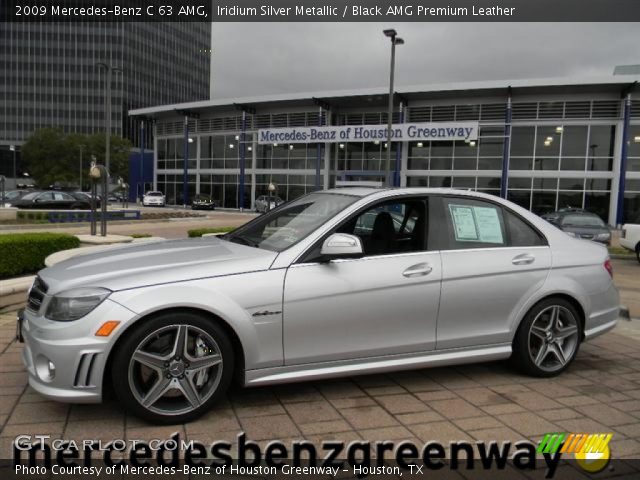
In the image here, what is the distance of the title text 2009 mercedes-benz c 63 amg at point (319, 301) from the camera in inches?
129

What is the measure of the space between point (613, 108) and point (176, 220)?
25.8 meters

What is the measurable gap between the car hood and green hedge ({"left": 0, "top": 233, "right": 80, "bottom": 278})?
4.41 metres

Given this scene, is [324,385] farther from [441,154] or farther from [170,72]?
[170,72]

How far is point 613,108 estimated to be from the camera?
104 feet

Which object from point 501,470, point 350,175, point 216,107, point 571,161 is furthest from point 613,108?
point 501,470

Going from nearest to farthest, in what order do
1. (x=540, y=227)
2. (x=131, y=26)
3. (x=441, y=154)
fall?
(x=540, y=227) < (x=441, y=154) < (x=131, y=26)

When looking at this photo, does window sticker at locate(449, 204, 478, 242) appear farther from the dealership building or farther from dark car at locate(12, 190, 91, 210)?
dark car at locate(12, 190, 91, 210)

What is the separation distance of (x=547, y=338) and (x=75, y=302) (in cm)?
363

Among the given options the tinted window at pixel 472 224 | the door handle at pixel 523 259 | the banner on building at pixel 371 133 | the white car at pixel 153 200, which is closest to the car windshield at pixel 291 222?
the tinted window at pixel 472 224

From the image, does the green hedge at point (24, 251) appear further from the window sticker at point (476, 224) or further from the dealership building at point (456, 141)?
the dealership building at point (456, 141)

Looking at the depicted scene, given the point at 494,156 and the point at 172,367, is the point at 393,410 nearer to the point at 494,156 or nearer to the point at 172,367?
the point at 172,367

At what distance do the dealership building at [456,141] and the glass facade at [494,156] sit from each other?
0.21ft

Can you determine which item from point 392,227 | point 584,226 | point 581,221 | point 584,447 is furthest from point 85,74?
point 584,447

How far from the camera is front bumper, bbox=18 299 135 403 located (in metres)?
3.19
